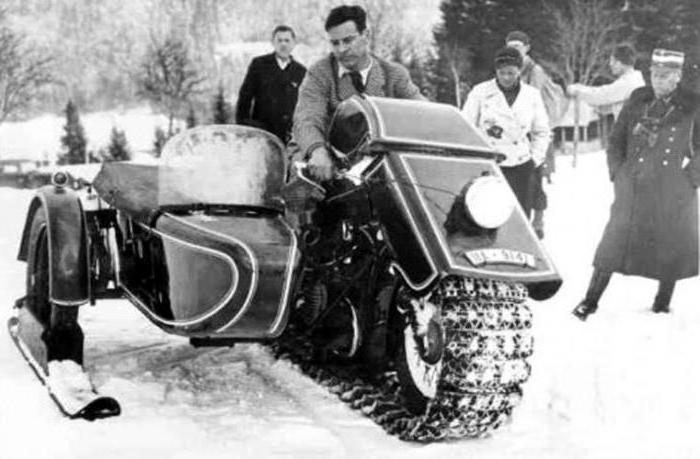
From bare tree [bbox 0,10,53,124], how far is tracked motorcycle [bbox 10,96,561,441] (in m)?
25.9

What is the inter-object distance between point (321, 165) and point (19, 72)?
1256 inches

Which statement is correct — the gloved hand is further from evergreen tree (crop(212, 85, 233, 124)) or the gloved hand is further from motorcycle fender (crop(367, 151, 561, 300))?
evergreen tree (crop(212, 85, 233, 124))

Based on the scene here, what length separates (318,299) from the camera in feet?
15.0

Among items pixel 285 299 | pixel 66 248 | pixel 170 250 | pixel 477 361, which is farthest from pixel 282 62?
pixel 477 361

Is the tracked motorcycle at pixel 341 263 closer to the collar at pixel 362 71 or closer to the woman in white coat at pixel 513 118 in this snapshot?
the collar at pixel 362 71

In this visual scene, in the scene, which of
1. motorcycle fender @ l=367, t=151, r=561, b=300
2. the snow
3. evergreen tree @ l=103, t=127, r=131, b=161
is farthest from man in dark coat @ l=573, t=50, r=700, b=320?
the snow

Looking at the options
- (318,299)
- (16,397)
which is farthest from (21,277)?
(318,299)

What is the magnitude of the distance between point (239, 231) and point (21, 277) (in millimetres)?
5236

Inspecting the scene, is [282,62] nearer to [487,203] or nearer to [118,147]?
[487,203]

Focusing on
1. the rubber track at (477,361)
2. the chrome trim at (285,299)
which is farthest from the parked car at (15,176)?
the rubber track at (477,361)

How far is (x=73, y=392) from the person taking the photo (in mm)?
4371

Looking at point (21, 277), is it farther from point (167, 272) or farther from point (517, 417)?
point (517, 417)

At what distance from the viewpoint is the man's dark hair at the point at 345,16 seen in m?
5.08

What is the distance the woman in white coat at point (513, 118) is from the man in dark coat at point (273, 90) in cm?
173
